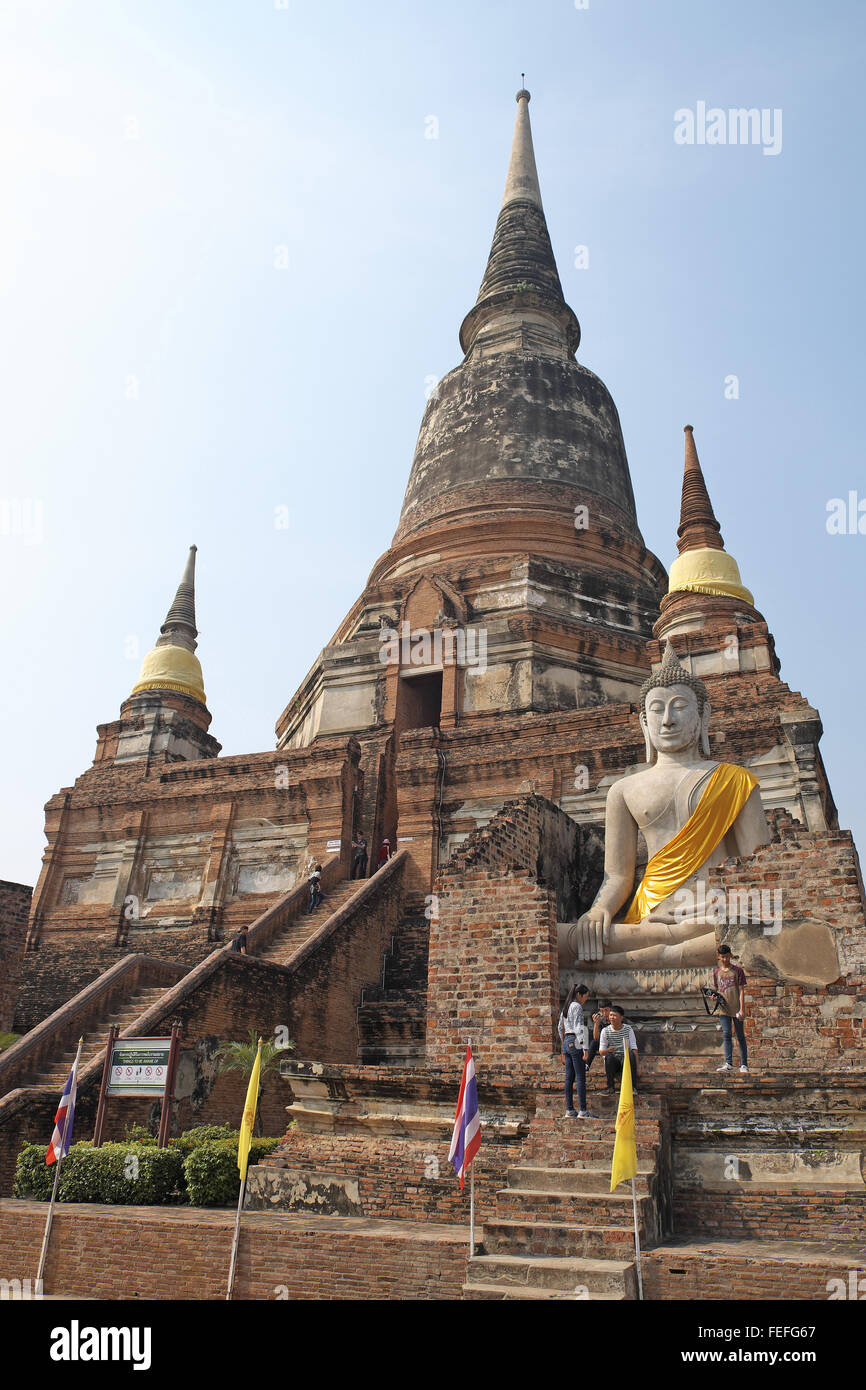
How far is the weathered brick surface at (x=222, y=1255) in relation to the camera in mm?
6477

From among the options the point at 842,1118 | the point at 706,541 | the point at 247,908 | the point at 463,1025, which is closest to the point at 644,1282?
the point at 842,1118

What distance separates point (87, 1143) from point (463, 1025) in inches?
168

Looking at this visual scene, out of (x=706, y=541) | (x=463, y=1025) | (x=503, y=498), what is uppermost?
(x=503, y=498)

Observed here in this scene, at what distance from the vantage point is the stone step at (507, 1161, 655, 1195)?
664 centimetres

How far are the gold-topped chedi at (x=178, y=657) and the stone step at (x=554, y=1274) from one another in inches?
791

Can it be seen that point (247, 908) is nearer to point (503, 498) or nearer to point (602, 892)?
point (602, 892)

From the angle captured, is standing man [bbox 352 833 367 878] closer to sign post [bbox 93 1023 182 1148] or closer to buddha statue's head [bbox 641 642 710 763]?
sign post [bbox 93 1023 182 1148]

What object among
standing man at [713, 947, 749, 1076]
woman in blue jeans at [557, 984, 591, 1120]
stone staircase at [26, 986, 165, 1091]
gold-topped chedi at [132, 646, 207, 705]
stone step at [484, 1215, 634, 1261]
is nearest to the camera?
stone step at [484, 1215, 634, 1261]

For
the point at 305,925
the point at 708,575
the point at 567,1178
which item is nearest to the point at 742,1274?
the point at 567,1178

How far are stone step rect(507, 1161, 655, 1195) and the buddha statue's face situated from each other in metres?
5.32

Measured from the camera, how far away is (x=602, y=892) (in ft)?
34.9

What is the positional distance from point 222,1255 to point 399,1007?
656 cm

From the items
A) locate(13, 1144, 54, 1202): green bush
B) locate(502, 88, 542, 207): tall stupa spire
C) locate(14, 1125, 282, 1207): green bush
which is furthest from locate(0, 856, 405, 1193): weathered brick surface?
locate(502, 88, 542, 207): tall stupa spire
